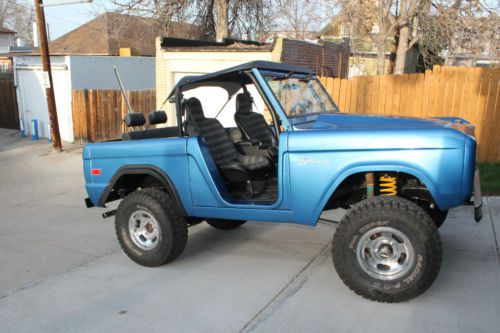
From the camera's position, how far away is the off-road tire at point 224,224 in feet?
20.3

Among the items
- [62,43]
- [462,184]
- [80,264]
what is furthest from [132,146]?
[62,43]

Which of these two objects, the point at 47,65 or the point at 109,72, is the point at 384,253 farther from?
the point at 109,72

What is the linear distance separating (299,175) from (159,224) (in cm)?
162

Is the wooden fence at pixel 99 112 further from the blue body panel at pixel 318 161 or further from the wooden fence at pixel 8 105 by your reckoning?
the blue body panel at pixel 318 161

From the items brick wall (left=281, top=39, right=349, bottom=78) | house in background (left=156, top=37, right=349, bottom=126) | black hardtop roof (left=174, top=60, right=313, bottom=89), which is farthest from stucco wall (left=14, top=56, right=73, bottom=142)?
black hardtop roof (left=174, top=60, right=313, bottom=89)

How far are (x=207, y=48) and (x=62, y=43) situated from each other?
1760 cm

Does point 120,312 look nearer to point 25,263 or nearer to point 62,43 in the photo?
point 25,263

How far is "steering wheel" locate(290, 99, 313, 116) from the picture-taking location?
4.86 metres

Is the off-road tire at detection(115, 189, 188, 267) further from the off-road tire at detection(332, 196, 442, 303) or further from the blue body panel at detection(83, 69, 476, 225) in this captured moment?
the off-road tire at detection(332, 196, 442, 303)

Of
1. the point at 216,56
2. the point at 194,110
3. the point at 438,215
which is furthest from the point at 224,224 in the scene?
the point at 216,56

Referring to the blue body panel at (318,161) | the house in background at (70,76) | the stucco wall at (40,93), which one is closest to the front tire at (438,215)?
the blue body panel at (318,161)

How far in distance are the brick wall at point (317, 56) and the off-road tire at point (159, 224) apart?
7492 mm

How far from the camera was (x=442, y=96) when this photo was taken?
9.53m

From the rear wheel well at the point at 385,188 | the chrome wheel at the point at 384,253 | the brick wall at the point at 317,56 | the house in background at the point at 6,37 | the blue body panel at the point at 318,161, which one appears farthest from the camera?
the house in background at the point at 6,37
